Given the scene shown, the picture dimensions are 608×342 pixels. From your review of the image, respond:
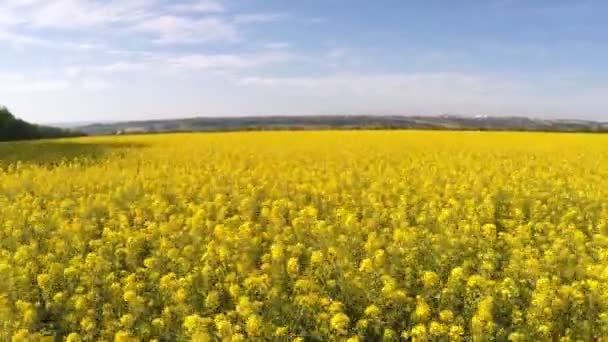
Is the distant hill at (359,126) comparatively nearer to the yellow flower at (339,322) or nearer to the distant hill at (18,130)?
the distant hill at (18,130)

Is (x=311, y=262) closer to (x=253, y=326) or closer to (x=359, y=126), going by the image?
(x=253, y=326)

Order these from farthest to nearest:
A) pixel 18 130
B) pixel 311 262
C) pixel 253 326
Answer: pixel 18 130 → pixel 311 262 → pixel 253 326

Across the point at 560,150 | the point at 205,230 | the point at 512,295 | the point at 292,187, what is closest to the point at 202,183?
the point at 292,187

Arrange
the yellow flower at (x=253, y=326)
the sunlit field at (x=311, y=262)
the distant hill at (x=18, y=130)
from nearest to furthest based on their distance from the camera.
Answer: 1. the yellow flower at (x=253, y=326)
2. the sunlit field at (x=311, y=262)
3. the distant hill at (x=18, y=130)

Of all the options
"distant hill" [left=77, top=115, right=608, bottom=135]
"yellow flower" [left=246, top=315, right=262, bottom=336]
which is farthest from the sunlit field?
"distant hill" [left=77, top=115, right=608, bottom=135]

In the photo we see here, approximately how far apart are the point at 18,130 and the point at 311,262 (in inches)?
1760

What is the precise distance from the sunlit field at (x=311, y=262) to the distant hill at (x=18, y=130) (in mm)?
35156

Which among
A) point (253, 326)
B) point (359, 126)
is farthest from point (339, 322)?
point (359, 126)

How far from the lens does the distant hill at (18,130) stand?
44.8 m

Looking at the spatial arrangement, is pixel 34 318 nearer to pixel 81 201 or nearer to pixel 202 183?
pixel 81 201

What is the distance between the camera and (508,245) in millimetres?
7785

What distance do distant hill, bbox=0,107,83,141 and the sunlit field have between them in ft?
115

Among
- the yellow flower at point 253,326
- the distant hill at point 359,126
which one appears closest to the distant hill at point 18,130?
the distant hill at point 359,126

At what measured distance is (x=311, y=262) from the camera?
21.9 ft
